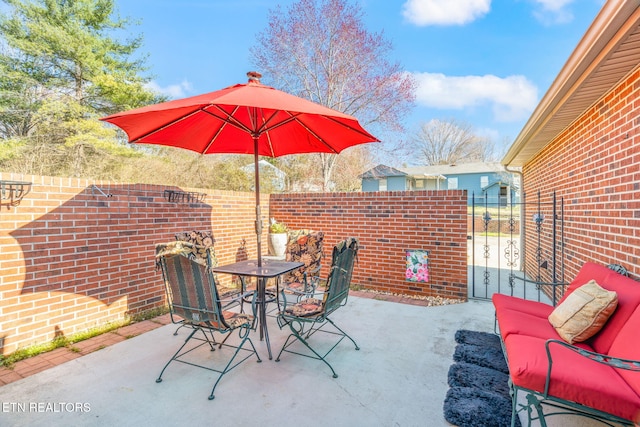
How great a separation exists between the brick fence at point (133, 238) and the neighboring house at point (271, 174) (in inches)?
164

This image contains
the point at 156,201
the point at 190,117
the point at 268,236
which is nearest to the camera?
the point at 190,117

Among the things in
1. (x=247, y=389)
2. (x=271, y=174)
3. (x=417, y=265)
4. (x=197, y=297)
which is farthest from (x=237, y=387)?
(x=271, y=174)

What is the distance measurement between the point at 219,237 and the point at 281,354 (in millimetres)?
2703

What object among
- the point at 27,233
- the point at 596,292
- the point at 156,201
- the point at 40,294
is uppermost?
the point at 156,201

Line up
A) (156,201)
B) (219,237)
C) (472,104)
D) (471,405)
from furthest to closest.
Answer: (472,104)
(219,237)
(156,201)
(471,405)

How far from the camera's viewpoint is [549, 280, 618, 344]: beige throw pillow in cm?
214

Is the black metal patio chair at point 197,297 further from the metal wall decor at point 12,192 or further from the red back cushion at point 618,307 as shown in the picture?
the red back cushion at point 618,307

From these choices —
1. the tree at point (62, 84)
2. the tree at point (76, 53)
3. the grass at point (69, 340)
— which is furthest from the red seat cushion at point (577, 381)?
the tree at point (76, 53)

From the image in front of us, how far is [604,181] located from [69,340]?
5.41m

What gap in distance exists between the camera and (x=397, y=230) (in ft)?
17.0

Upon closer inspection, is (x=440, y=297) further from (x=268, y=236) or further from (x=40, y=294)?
(x=40, y=294)

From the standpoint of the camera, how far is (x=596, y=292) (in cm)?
225

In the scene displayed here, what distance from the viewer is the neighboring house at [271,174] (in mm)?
10266

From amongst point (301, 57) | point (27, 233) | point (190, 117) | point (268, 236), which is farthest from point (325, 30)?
point (27, 233)
